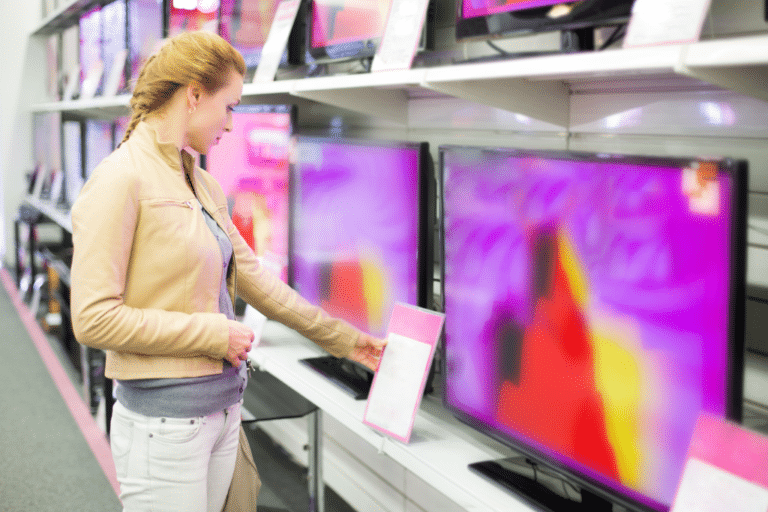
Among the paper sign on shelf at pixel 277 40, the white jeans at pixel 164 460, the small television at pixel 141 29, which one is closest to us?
the white jeans at pixel 164 460

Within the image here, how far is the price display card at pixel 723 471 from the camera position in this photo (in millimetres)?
Result: 946

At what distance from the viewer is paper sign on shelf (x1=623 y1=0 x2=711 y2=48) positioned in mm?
1003

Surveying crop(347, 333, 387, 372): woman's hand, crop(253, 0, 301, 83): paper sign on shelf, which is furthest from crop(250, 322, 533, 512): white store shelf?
crop(253, 0, 301, 83): paper sign on shelf

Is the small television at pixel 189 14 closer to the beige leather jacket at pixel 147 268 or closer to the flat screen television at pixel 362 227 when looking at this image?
the flat screen television at pixel 362 227

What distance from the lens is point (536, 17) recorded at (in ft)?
4.75

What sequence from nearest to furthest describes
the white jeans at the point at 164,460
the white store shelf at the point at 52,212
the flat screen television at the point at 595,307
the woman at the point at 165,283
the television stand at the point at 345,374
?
the flat screen television at the point at 595,307 → the woman at the point at 165,283 → the white jeans at the point at 164,460 → the television stand at the point at 345,374 → the white store shelf at the point at 52,212

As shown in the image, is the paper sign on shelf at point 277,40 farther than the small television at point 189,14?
No

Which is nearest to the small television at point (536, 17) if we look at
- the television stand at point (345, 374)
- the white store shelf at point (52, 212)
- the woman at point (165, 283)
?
the woman at point (165, 283)

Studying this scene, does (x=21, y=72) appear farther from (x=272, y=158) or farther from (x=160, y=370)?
(x=160, y=370)

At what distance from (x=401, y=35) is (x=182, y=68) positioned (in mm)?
512

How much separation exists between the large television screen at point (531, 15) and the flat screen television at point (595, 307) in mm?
266

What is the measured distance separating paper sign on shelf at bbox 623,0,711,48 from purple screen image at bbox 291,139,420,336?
2.36 ft

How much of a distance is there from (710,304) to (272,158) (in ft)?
6.00

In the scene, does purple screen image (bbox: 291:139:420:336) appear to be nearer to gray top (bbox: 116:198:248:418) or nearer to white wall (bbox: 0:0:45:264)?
gray top (bbox: 116:198:248:418)
